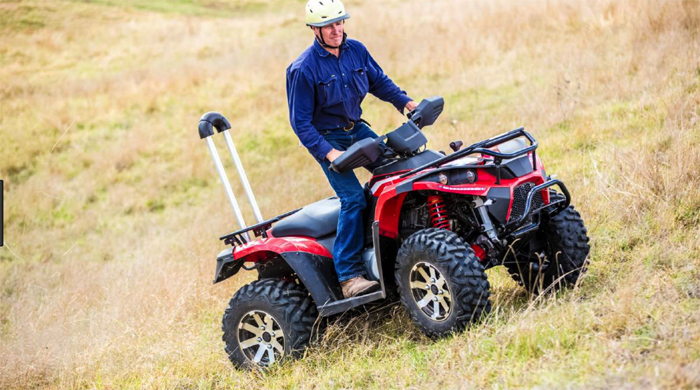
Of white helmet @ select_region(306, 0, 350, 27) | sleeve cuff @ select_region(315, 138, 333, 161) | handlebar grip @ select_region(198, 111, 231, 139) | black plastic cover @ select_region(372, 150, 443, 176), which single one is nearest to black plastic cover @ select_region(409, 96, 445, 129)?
black plastic cover @ select_region(372, 150, 443, 176)

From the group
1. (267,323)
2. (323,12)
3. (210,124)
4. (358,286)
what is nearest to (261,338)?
(267,323)

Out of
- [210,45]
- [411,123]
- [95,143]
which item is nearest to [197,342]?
[411,123]

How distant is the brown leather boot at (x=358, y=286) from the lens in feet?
19.1

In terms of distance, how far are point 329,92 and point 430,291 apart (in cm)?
161

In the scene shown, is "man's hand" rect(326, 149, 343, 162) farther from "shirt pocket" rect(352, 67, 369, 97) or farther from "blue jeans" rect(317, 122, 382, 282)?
"shirt pocket" rect(352, 67, 369, 97)

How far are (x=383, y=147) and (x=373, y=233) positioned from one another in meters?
0.65

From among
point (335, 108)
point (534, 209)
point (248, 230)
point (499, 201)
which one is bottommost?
point (534, 209)

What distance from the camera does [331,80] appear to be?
5840 mm

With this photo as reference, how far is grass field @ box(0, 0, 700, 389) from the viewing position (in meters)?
5.04

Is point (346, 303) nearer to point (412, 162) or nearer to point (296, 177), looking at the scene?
point (412, 162)

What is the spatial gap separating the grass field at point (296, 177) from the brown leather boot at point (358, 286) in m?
0.39

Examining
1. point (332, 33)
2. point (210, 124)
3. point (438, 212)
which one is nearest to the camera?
point (438, 212)

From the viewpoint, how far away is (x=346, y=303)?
230 inches

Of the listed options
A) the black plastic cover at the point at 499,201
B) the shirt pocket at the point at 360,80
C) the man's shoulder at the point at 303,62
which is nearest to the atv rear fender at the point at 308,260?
the shirt pocket at the point at 360,80
